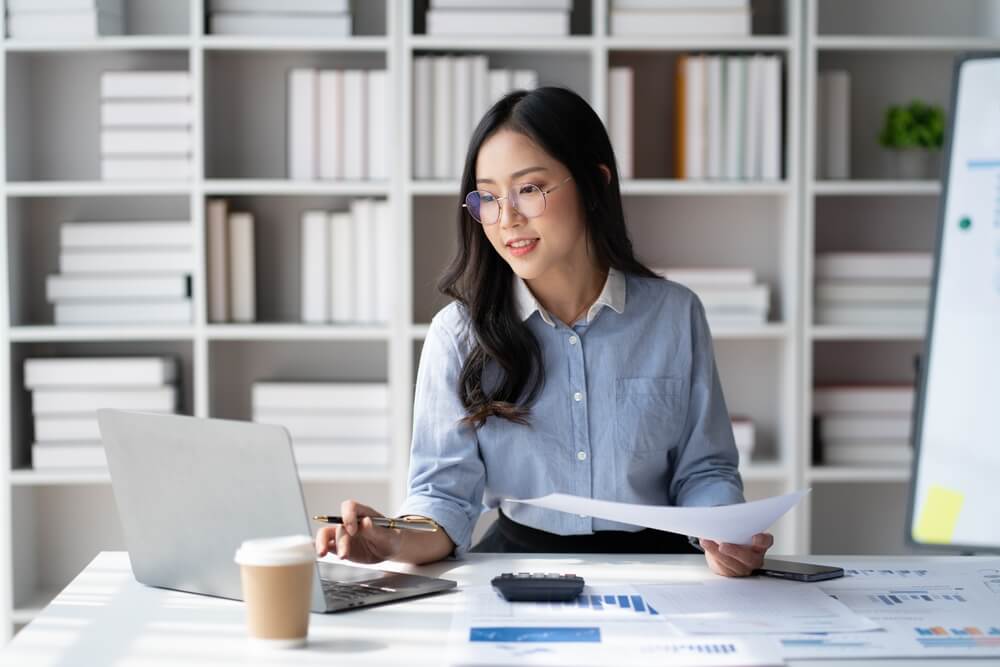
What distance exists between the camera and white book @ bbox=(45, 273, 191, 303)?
2.88m

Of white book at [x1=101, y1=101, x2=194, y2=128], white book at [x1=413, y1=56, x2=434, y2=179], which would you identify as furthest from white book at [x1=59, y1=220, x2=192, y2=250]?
white book at [x1=413, y1=56, x2=434, y2=179]

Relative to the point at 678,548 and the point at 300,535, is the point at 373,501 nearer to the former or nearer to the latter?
the point at 678,548

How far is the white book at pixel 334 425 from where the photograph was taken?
2.89 meters

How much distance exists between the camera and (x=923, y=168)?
9.62 feet

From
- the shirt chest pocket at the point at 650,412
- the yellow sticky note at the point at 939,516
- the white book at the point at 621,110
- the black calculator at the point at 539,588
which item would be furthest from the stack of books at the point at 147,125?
the yellow sticky note at the point at 939,516

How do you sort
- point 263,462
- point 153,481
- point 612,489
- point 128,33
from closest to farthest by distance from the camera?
point 263,462, point 153,481, point 612,489, point 128,33

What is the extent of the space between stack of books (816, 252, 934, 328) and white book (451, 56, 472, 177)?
0.99 m

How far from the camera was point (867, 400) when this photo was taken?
2.91 meters

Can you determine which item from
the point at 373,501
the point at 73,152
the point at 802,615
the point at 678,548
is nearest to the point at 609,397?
the point at 678,548

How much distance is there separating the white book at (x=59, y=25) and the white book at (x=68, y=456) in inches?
41.4

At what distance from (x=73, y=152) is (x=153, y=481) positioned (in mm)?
2121

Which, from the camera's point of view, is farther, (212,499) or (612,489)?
(612,489)

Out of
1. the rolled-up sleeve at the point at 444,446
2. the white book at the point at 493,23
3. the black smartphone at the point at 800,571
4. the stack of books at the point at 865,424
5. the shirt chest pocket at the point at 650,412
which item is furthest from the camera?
the stack of books at the point at 865,424

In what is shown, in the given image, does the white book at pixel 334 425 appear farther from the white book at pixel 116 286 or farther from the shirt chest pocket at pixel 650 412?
the shirt chest pocket at pixel 650 412
